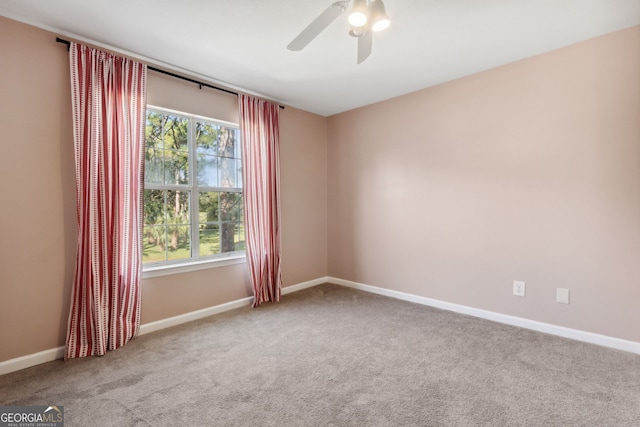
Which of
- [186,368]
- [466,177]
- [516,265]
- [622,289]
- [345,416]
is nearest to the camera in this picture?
[345,416]

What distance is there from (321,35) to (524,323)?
9.94 ft

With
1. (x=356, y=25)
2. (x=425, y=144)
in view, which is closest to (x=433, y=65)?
(x=425, y=144)

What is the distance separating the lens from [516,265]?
287cm

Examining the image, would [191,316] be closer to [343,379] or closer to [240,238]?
[240,238]

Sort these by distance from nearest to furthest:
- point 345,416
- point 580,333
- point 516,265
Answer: point 345,416 → point 580,333 → point 516,265

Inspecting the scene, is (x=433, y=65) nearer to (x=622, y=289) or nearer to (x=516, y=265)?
(x=516, y=265)

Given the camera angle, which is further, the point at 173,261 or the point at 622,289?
the point at 173,261

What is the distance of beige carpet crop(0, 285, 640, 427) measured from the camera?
1690mm

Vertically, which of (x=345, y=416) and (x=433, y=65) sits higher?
(x=433, y=65)

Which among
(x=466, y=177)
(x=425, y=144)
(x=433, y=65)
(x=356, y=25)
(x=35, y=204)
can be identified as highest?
(x=433, y=65)

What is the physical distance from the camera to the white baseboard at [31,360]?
2.13 m

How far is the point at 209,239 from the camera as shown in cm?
332

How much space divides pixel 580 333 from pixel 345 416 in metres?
2.18

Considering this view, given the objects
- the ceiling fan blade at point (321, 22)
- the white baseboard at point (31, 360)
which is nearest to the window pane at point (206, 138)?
the ceiling fan blade at point (321, 22)
